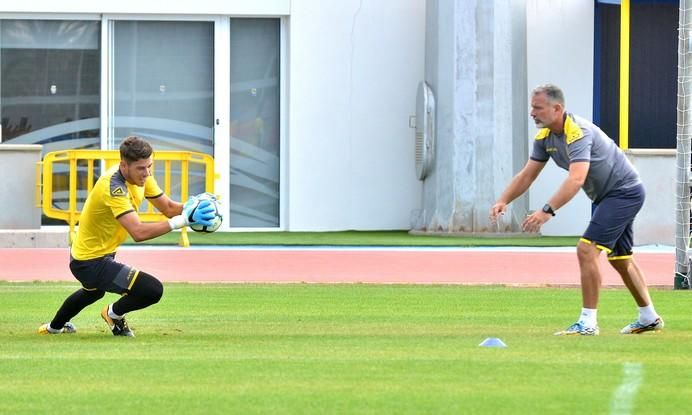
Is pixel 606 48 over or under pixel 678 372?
over

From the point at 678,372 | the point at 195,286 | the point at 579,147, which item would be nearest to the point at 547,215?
the point at 579,147

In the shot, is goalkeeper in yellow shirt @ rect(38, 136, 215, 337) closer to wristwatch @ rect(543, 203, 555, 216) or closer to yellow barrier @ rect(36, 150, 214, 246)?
wristwatch @ rect(543, 203, 555, 216)

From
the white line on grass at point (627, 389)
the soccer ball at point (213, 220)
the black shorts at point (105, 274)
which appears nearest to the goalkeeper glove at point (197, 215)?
the soccer ball at point (213, 220)

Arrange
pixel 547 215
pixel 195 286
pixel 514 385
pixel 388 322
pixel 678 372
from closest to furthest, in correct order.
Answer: pixel 514 385 < pixel 678 372 < pixel 547 215 < pixel 388 322 < pixel 195 286

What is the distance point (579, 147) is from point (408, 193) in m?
16.6

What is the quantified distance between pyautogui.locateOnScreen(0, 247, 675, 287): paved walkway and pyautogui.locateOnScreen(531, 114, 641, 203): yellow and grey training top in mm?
5877

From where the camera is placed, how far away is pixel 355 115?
91.6 ft

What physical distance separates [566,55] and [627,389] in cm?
2006

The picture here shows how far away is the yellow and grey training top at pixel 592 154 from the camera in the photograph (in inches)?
457

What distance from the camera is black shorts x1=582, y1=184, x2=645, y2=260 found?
1167 centimetres

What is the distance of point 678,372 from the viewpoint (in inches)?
370

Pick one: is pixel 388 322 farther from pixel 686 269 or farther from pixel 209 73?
pixel 209 73

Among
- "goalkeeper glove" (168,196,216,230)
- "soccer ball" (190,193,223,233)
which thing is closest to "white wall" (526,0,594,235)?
"soccer ball" (190,193,223,233)

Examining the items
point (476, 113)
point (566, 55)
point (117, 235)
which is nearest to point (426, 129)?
point (476, 113)
